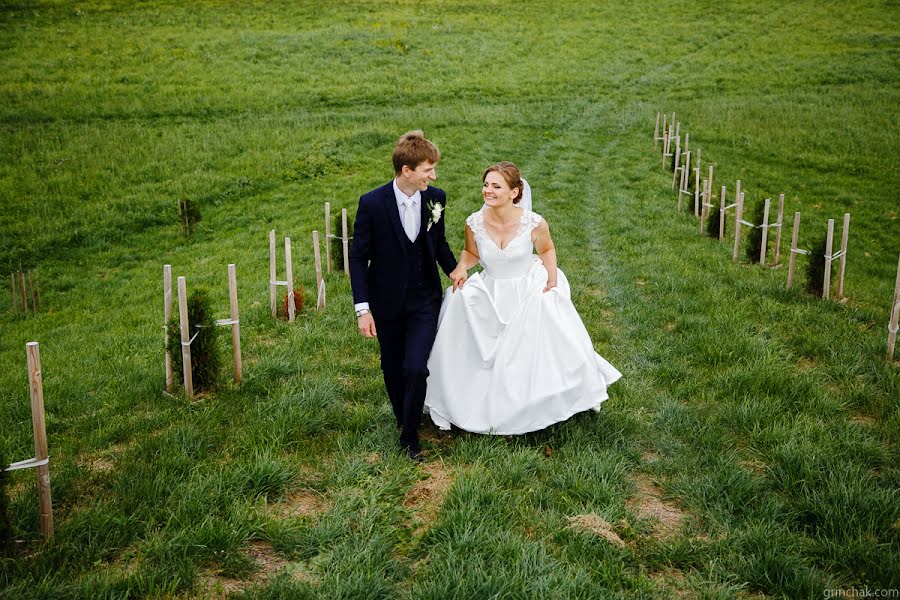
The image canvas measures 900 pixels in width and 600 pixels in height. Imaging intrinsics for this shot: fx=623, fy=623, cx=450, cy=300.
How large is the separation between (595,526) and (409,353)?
1.92 metres

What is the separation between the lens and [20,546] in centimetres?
381

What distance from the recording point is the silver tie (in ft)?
16.6

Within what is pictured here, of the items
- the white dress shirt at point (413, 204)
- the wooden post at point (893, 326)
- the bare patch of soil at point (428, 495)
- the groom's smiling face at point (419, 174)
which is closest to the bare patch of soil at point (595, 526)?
the bare patch of soil at point (428, 495)

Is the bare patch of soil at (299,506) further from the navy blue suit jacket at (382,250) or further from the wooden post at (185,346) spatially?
the wooden post at (185,346)

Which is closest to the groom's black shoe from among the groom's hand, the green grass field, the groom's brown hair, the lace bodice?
the green grass field

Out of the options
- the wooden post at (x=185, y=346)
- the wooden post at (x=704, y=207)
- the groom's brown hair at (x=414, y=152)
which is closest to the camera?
the groom's brown hair at (x=414, y=152)

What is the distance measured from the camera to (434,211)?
5.18m

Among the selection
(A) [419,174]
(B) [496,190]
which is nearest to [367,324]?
(A) [419,174]

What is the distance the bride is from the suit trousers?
0.31 metres

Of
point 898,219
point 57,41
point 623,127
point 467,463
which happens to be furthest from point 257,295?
point 57,41

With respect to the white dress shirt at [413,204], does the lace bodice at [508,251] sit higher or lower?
lower

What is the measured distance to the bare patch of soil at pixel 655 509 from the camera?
4.21 metres

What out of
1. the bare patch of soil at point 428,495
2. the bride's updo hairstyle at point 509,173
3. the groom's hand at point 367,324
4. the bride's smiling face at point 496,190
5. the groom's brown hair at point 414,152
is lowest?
the bare patch of soil at point 428,495

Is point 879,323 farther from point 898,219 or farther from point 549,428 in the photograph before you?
point 898,219
